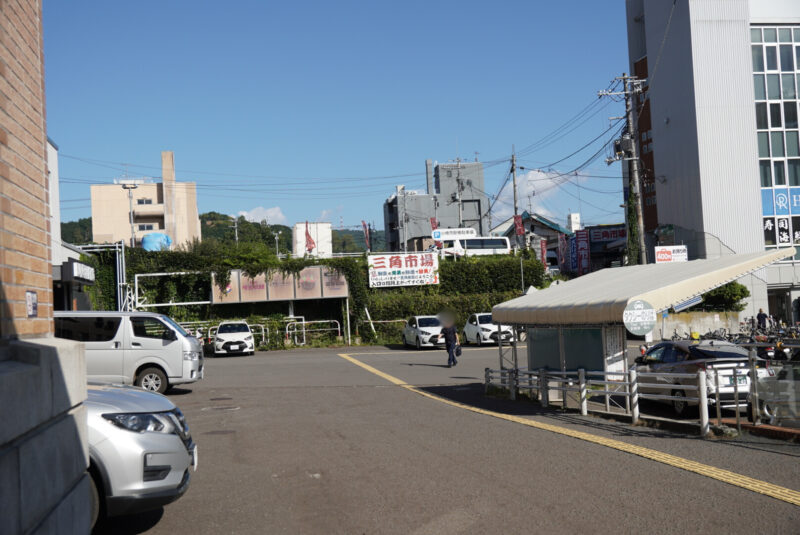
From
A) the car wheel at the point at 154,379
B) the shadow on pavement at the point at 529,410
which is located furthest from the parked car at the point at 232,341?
the car wheel at the point at 154,379

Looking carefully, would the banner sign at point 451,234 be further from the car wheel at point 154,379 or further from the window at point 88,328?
the window at point 88,328

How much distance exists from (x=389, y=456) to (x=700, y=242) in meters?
38.9

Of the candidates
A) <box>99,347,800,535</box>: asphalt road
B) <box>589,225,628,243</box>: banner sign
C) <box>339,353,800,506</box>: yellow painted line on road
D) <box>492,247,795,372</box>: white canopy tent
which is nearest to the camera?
<box>99,347,800,535</box>: asphalt road

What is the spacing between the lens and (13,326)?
464cm

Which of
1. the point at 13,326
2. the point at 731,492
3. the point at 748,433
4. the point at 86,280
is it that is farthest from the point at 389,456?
the point at 86,280

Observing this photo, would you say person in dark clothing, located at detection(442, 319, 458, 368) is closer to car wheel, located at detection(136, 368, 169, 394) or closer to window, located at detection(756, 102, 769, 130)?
car wheel, located at detection(136, 368, 169, 394)

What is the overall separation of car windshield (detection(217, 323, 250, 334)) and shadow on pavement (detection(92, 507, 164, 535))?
88.9 feet

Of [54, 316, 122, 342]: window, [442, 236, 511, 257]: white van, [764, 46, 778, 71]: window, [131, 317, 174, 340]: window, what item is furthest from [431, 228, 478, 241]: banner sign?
[54, 316, 122, 342]: window

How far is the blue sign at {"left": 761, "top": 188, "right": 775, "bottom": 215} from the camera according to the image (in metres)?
44.7

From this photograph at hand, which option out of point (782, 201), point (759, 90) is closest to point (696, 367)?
point (782, 201)

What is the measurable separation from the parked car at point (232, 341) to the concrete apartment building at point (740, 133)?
89.2 ft

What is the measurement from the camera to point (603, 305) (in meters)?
13.0

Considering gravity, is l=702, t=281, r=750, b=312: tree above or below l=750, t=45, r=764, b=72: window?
below

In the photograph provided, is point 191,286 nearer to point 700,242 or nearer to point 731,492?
point 700,242
